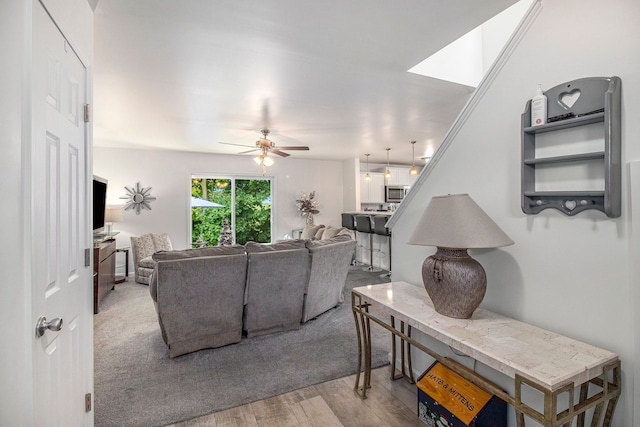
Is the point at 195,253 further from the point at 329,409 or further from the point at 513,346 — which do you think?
the point at 513,346

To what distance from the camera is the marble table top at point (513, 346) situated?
3.43 ft

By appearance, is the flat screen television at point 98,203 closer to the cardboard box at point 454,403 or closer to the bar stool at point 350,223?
the cardboard box at point 454,403

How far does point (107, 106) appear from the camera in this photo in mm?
3375

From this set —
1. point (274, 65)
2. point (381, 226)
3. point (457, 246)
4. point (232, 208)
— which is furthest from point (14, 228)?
point (232, 208)

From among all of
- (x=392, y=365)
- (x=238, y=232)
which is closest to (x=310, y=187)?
(x=238, y=232)

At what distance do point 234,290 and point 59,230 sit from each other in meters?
1.69

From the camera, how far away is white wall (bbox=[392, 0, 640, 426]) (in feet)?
3.76

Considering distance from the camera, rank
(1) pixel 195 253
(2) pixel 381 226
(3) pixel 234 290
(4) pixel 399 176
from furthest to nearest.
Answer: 1. (4) pixel 399 176
2. (2) pixel 381 226
3. (3) pixel 234 290
4. (1) pixel 195 253

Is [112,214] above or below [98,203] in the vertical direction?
below

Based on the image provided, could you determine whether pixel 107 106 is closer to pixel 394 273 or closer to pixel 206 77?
pixel 206 77

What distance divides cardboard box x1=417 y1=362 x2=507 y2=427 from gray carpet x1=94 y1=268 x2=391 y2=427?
2.45 feet

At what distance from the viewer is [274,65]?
2.44 meters

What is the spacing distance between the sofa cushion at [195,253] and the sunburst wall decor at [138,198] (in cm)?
383

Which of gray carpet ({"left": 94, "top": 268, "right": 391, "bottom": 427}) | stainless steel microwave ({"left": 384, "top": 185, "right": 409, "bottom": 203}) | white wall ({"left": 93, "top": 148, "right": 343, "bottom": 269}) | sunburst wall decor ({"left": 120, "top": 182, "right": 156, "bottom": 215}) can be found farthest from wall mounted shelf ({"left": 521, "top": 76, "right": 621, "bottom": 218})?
stainless steel microwave ({"left": 384, "top": 185, "right": 409, "bottom": 203})
